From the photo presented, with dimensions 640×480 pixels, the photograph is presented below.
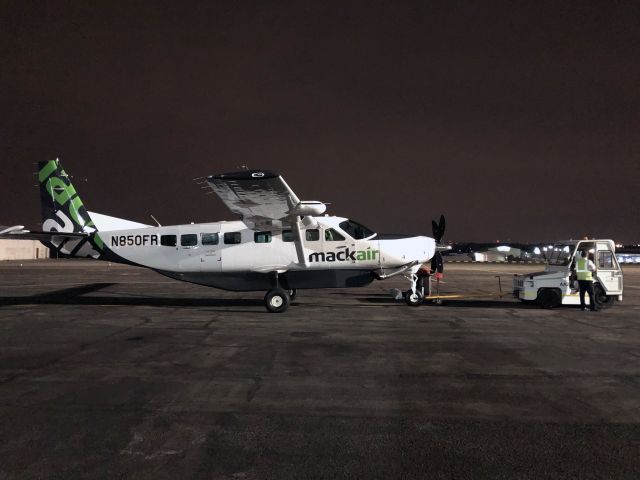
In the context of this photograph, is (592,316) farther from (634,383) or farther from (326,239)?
(326,239)

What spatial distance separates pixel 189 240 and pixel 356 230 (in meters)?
5.76

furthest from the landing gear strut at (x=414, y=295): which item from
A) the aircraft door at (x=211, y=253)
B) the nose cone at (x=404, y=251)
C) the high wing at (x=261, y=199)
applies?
the aircraft door at (x=211, y=253)

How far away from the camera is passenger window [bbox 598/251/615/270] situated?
14.4 m

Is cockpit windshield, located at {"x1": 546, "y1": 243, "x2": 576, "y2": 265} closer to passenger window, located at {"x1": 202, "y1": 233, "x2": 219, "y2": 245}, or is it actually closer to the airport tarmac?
the airport tarmac

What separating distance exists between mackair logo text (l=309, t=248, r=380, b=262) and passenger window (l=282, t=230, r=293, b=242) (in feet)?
2.93

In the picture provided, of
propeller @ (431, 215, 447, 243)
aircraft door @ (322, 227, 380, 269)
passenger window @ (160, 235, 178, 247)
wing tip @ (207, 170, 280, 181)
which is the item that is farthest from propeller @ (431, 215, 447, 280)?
passenger window @ (160, 235, 178, 247)

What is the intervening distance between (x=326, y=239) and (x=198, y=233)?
4.46 m

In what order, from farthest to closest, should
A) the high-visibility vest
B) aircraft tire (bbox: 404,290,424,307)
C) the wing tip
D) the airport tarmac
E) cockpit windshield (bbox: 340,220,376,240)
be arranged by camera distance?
1. aircraft tire (bbox: 404,290,424,307)
2. cockpit windshield (bbox: 340,220,376,240)
3. the high-visibility vest
4. the wing tip
5. the airport tarmac

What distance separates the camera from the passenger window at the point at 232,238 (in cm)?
1464

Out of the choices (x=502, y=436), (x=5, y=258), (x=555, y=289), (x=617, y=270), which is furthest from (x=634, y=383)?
(x=5, y=258)

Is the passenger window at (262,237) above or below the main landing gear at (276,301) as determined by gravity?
above

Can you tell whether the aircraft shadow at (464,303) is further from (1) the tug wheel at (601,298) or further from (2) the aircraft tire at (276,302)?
(2) the aircraft tire at (276,302)

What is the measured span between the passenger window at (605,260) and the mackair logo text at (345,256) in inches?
290

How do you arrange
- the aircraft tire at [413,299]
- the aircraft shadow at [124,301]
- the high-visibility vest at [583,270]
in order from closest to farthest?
the high-visibility vest at [583,270] < the aircraft tire at [413,299] < the aircraft shadow at [124,301]
